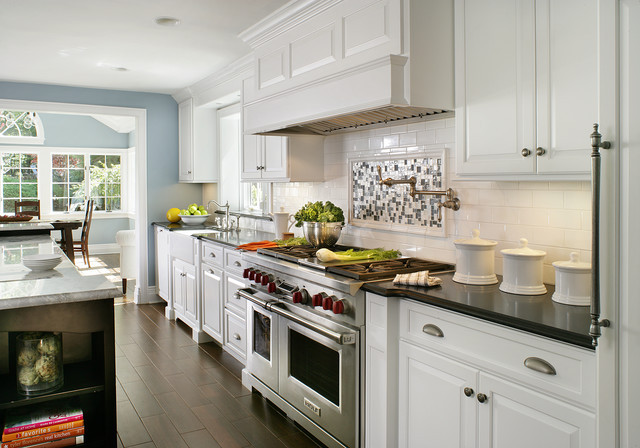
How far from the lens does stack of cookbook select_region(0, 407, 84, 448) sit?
6.68 feet

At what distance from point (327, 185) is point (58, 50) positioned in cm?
249

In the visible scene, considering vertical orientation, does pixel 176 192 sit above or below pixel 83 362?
above

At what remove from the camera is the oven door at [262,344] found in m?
3.23

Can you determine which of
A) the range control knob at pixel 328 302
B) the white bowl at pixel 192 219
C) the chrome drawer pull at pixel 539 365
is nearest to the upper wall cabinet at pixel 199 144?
the white bowl at pixel 192 219

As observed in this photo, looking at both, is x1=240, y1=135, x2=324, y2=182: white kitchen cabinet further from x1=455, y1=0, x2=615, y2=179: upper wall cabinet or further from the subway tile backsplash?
x1=455, y1=0, x2=615, y2=179: upper wall cabinet

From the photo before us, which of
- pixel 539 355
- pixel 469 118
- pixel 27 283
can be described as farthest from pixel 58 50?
pixel 539 355

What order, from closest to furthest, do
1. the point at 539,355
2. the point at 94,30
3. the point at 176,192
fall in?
the point at 539,355, the point at 94,30, the point at 176,192

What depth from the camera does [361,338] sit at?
250cm

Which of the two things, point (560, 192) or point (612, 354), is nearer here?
point (612, 354)

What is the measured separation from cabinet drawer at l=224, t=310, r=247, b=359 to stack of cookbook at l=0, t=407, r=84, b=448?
1.77 meters

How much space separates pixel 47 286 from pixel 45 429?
1.82 feet

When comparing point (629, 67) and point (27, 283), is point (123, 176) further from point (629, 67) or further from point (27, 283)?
point (629, 67)

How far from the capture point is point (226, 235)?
4.75 metres

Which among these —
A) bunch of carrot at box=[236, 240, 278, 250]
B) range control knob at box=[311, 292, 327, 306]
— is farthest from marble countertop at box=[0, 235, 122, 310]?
bunch of carrot at box=[236, 240, 278, 250]
